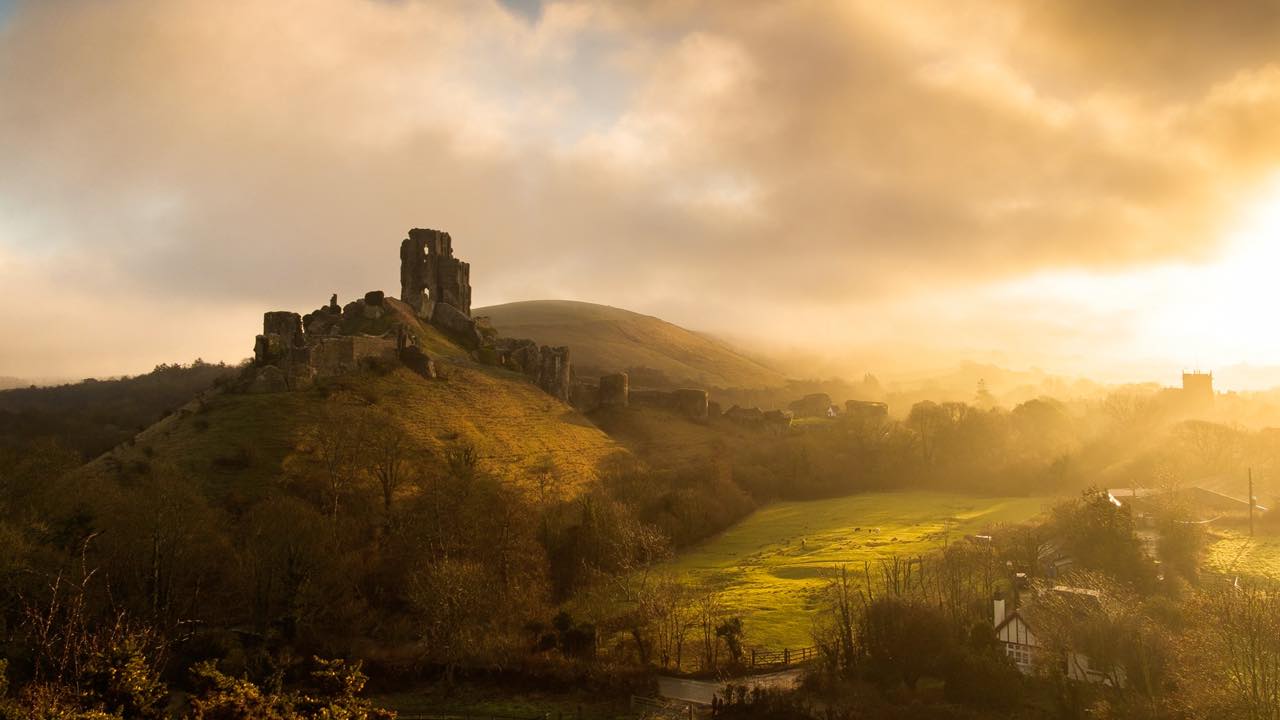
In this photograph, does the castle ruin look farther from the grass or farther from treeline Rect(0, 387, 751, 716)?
treeline Rect(0, 387, 751, 716)

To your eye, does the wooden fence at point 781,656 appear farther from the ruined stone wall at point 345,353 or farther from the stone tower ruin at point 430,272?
the stone tower ruin at point 430,272

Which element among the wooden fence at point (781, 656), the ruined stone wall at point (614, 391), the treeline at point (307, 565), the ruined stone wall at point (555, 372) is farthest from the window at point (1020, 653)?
the ruined stone wall at point (614, 391)

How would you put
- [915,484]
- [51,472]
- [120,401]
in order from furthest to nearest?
[120,401]
[915,484]
[51,472]

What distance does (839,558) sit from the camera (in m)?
65.2

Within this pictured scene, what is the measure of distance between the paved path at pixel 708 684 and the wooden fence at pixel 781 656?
684mm

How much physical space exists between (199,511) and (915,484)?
93.1 metres

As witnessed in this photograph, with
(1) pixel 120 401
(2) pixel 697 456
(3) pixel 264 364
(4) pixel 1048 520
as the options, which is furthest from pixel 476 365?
(1) pixel 120 401

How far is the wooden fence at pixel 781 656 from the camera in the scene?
44375mm

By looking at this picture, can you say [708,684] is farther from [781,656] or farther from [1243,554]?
[1243,554]

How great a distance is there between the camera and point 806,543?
72.9 m

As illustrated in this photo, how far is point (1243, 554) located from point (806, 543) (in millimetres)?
34090

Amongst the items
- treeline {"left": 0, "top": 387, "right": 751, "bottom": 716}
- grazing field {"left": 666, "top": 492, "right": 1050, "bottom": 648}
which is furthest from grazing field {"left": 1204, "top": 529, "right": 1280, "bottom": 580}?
treeline {"left": 0, "top": 387, "right": 751, "bottom": 716}

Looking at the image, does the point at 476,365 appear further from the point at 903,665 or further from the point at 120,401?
the point at 120,401

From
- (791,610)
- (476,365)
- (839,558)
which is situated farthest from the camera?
(476,365)
